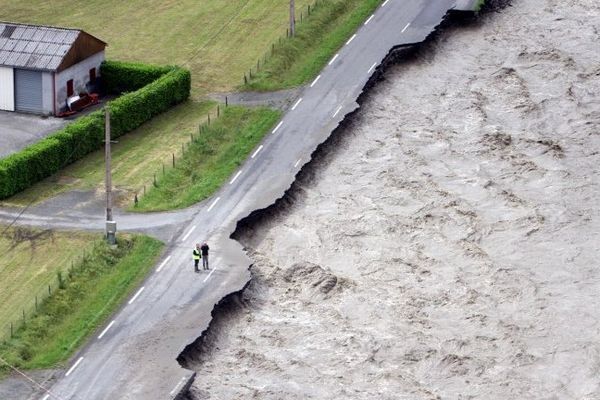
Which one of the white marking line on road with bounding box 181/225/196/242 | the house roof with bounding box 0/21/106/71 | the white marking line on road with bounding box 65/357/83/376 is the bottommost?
the white marking line on road with bounding box 65/357/83/376

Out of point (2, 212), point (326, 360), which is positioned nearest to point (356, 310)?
point (326, 360)

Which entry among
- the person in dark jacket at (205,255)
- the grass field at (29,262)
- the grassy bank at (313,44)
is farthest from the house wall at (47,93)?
the person in dark jacket at (205,255)

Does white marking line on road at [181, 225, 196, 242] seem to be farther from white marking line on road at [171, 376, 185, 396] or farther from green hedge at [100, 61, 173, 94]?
green hedge at [100, 61, 173, 94]

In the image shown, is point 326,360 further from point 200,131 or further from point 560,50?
point 560,50

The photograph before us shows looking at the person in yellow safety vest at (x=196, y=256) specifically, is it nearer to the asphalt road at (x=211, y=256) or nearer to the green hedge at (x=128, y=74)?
the asphalt road at (x=211, y=256)

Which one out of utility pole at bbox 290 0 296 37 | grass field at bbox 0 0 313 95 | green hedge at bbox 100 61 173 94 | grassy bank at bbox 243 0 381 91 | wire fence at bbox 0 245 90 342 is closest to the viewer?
wire fence at bbox 0 245 90 342

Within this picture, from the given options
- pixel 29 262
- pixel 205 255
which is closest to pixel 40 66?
pixel 29 262

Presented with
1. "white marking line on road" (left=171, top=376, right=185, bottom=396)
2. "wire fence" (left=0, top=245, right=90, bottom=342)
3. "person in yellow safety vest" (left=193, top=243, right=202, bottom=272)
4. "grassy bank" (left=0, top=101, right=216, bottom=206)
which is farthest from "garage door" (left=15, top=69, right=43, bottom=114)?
"white marking line on road" (left=171, top=376, right=185, bottom=396)
